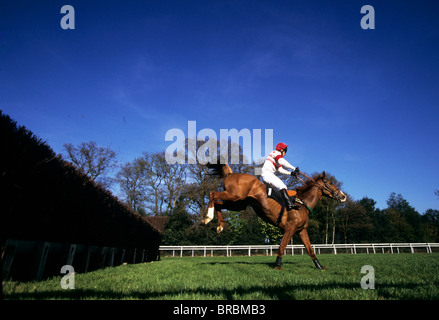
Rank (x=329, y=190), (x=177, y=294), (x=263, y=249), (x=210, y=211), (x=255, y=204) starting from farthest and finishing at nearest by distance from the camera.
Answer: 1. (x=263, y=249)
2. (x=329, y=190)
3. (x=255, y=204)
4. (x=210, y=211)
5. (x=177, y=294)

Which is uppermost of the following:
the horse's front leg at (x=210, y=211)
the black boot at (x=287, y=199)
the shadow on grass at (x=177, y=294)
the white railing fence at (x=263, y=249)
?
the black boot at (x=287, y=199)

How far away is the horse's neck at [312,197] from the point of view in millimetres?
7629

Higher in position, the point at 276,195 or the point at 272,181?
the point at 272,181

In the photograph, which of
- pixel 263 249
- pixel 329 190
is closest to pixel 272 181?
pixel 329 190

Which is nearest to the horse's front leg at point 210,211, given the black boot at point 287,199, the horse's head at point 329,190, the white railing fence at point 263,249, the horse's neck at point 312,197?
the black boot at point 287,199

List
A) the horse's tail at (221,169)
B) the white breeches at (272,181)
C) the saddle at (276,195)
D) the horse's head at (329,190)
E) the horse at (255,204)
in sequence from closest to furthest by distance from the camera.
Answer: the horse at (255,204), the saddle at (276,195), the white breeches at (272,181), the horse's tail at (221,169), the horse's head at (329,190)

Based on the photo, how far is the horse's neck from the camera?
7629 mm

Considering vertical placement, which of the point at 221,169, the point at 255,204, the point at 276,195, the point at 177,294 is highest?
the point at 221,169

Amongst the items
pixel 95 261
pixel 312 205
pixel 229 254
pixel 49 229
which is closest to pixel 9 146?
pixel 49 229

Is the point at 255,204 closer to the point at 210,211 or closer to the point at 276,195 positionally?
the point at 276,195

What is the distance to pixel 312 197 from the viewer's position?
772 centimetres

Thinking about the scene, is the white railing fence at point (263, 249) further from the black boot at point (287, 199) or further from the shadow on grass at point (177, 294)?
the shadow on grass at point (177, 294)

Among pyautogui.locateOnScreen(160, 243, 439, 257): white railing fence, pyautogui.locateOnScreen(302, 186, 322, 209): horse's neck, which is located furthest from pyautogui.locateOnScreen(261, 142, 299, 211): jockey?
pyautogui.locateOnScreen(160, 243, 439, 257): white railing fence

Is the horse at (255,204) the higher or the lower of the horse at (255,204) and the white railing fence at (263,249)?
the higher
